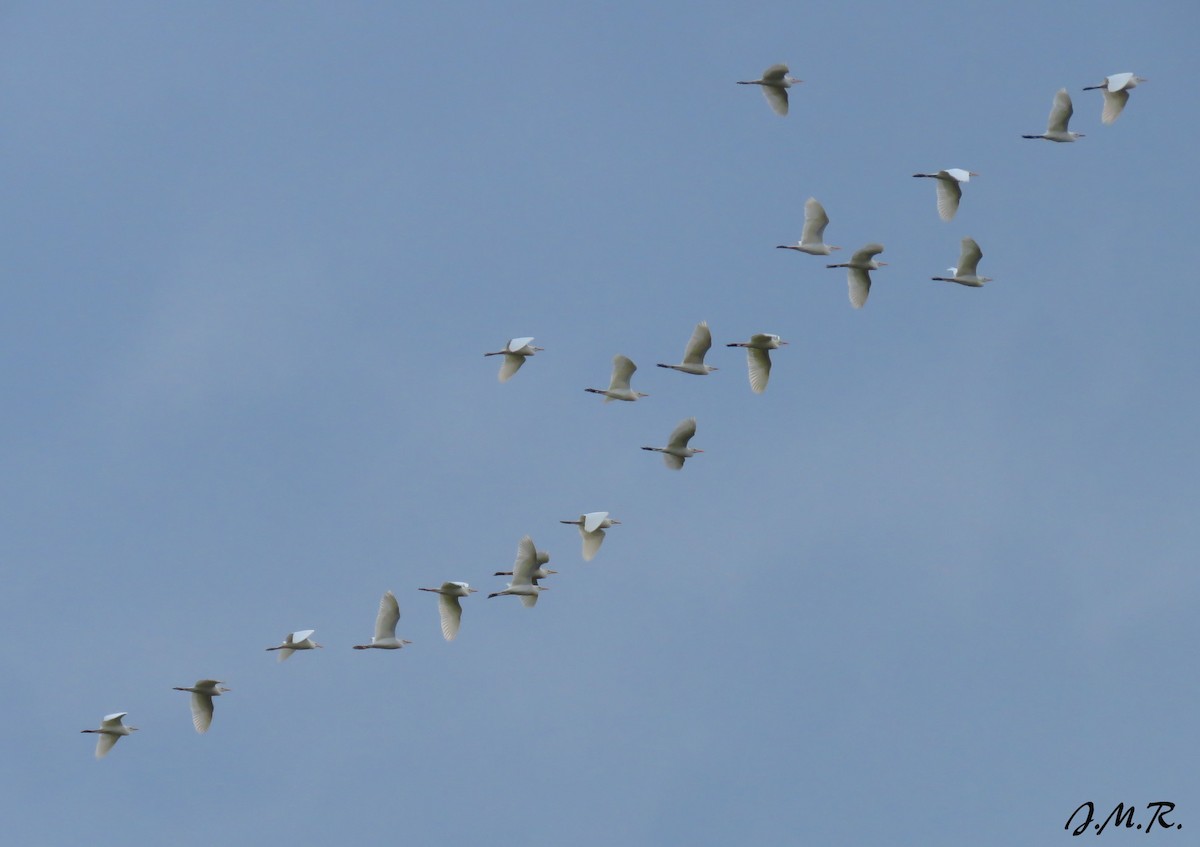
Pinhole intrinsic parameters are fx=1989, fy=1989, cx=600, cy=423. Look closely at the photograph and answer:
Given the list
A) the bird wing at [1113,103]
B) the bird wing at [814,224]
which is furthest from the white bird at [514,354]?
the bird wing at [1113,103]

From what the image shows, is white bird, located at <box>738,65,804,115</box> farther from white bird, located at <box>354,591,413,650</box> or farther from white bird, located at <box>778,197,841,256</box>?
white bird, located at <box>354,591,413,650</box>

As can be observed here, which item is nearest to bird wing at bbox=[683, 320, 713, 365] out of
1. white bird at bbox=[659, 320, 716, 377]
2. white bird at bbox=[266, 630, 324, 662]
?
white bird at bbox=[659, 320, 716, 377]

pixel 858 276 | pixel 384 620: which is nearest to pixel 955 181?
pixel 858 276

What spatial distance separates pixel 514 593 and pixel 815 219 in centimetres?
1384

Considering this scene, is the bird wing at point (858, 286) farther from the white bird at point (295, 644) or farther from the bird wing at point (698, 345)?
the white bird at point (295, 644)

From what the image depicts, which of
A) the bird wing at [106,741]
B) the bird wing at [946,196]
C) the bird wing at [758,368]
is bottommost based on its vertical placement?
the bird wing at [106,741]

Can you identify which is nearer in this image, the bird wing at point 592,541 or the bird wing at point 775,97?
the bird wing at point 592,541

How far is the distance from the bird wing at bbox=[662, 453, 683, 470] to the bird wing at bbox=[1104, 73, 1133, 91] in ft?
54.1

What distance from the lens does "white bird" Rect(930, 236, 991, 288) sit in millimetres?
60006

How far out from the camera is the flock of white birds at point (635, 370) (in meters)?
53.8

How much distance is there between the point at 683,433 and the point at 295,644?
12.3 meters

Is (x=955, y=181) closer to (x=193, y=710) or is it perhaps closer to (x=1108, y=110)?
(x=1108, y=110)

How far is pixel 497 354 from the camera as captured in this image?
57531 millimetres

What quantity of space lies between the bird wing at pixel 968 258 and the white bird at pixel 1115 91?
5.26 metres
